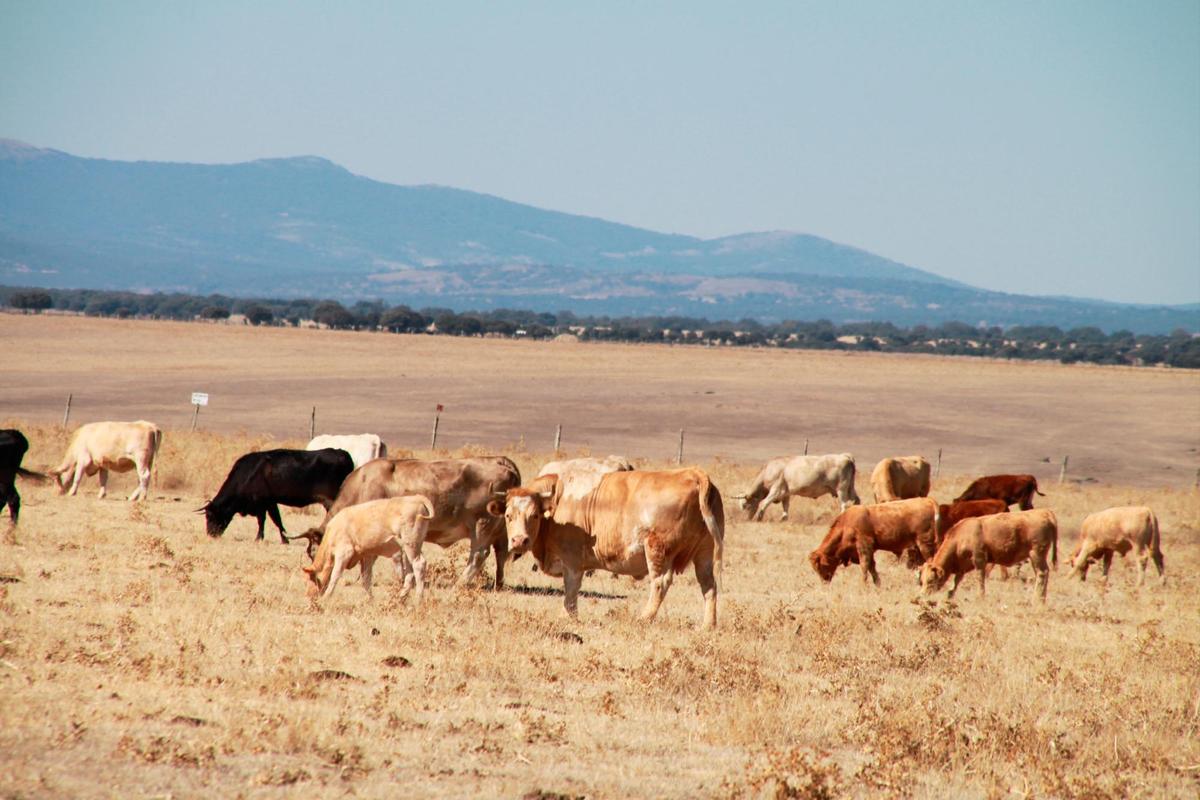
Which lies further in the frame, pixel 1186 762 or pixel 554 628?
pixel 554 628

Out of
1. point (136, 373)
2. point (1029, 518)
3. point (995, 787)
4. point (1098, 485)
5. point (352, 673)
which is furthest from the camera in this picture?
point (136, 373)

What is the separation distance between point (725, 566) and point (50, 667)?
502 inches

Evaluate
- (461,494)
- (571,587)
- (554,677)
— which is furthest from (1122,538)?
(554,677)

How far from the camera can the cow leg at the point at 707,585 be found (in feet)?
50.0

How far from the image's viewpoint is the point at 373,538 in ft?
50.9

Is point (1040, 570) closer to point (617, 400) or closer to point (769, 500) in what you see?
point (769, 500)

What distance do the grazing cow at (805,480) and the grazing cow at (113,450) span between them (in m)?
13.1

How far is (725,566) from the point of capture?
2178 cm

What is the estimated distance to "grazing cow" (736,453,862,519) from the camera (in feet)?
102

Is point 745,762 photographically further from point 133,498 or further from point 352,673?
point 133,498

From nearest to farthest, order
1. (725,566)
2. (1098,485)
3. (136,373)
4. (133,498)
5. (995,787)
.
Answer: (995,787) < (725,566) < (133,498) < (1098,485) < (136,373)

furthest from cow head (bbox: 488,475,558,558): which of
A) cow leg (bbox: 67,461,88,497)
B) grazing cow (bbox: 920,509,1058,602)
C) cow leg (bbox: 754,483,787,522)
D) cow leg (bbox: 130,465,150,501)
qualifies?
cow leg (bbox: 754,483,787,522)

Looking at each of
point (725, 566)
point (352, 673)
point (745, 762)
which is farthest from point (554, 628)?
point (725, 566)

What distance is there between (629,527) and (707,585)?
3.62 ft
